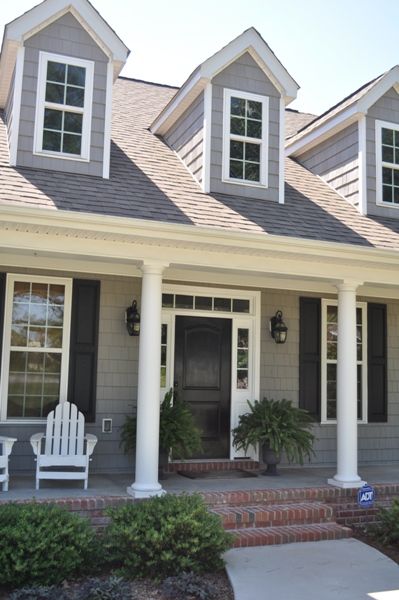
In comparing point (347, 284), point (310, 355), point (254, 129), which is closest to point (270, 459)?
point (310, 355)

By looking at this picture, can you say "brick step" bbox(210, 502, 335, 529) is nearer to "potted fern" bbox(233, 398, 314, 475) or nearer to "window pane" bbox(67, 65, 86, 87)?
"potted fern" bbox(233, 398, 314, 475)

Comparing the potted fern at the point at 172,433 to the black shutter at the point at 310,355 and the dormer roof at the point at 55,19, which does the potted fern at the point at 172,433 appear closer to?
the black shutter at the point at 310,355

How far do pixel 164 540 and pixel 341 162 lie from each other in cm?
607

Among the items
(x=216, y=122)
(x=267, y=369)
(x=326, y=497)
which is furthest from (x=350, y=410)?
(x=216, y=122)

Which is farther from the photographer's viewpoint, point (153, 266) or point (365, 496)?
point (365, 496)

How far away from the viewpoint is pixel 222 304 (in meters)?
8.74

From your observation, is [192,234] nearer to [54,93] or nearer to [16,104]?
[54,93]

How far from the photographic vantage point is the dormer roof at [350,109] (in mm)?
8508

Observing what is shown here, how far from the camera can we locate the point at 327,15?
9.16 meters

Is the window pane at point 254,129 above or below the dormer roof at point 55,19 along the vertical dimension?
below

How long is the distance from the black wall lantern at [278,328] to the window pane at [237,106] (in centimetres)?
275

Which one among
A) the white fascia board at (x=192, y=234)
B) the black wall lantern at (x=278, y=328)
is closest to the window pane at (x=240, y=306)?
the black wall lantern at (x=278, y=328)

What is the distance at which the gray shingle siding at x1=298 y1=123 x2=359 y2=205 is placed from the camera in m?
8.72

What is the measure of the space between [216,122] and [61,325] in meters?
3.17
